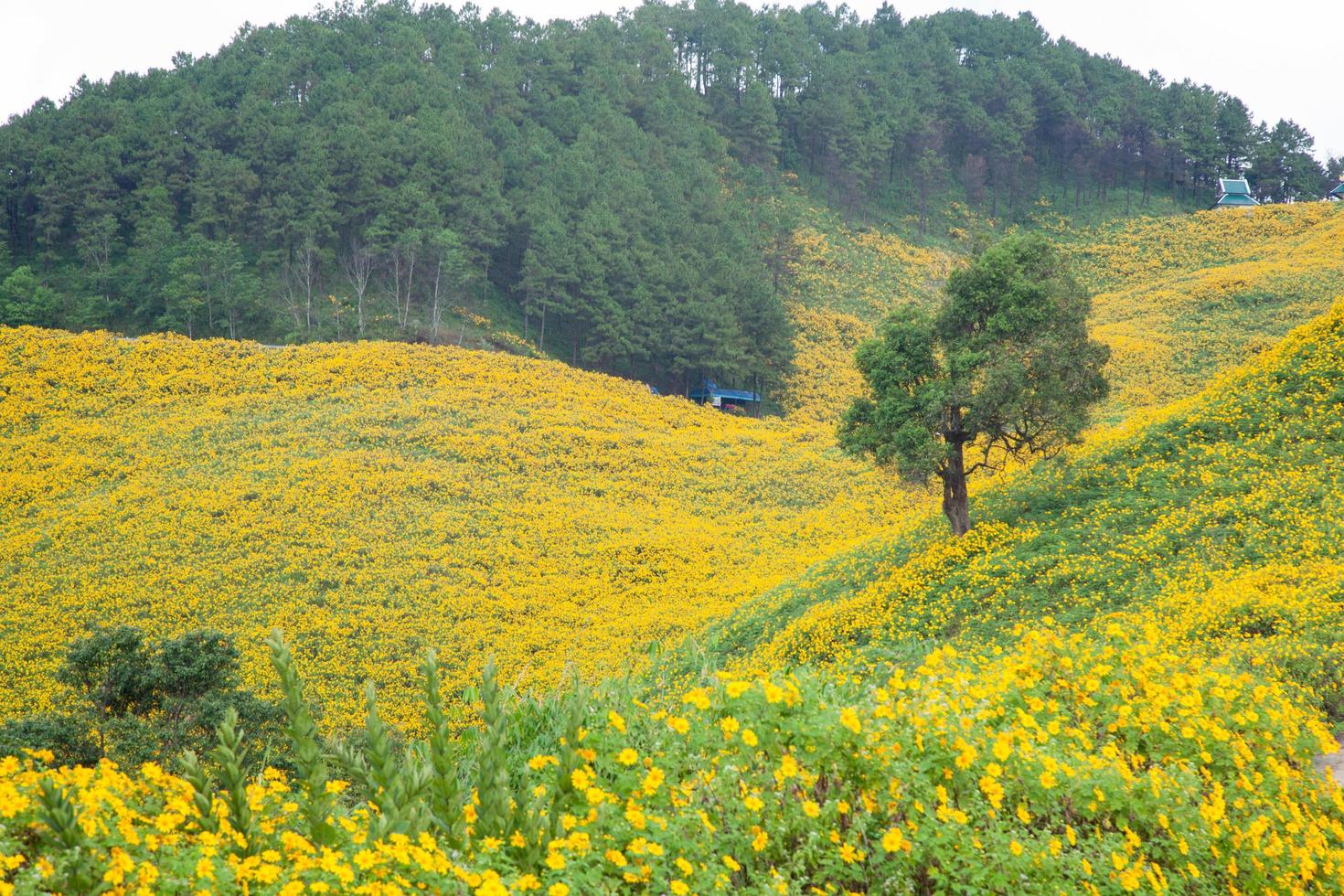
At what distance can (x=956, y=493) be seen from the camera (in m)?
16.4

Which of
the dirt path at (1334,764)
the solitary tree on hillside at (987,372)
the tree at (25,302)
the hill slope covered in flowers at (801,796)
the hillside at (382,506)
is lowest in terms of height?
the hillside at (382,506)

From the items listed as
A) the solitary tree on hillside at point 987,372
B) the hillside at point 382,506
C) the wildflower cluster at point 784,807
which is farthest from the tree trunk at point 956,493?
the wildflower cluster at point 784,807

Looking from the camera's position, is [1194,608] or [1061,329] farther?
[1061,329]

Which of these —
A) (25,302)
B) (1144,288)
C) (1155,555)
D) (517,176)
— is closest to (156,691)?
(1155,555)

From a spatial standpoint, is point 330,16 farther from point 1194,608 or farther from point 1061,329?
point 1194,608

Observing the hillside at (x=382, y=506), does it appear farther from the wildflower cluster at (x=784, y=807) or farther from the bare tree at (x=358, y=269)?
the wildflower cluster at (x=784, y=807)

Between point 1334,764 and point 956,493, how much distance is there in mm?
10308

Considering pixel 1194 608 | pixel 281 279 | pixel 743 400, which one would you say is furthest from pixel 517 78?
pixel 1194 608

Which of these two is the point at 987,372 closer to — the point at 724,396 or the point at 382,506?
the point at 382,506

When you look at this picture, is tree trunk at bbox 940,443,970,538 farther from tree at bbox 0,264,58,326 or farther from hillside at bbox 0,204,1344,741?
tree at bbox 0,264,58,326

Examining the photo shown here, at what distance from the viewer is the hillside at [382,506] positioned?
63.7 ft

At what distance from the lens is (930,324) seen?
56.1 ft

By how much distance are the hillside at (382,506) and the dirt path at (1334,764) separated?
9.81 metres

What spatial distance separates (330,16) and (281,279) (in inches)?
1284
